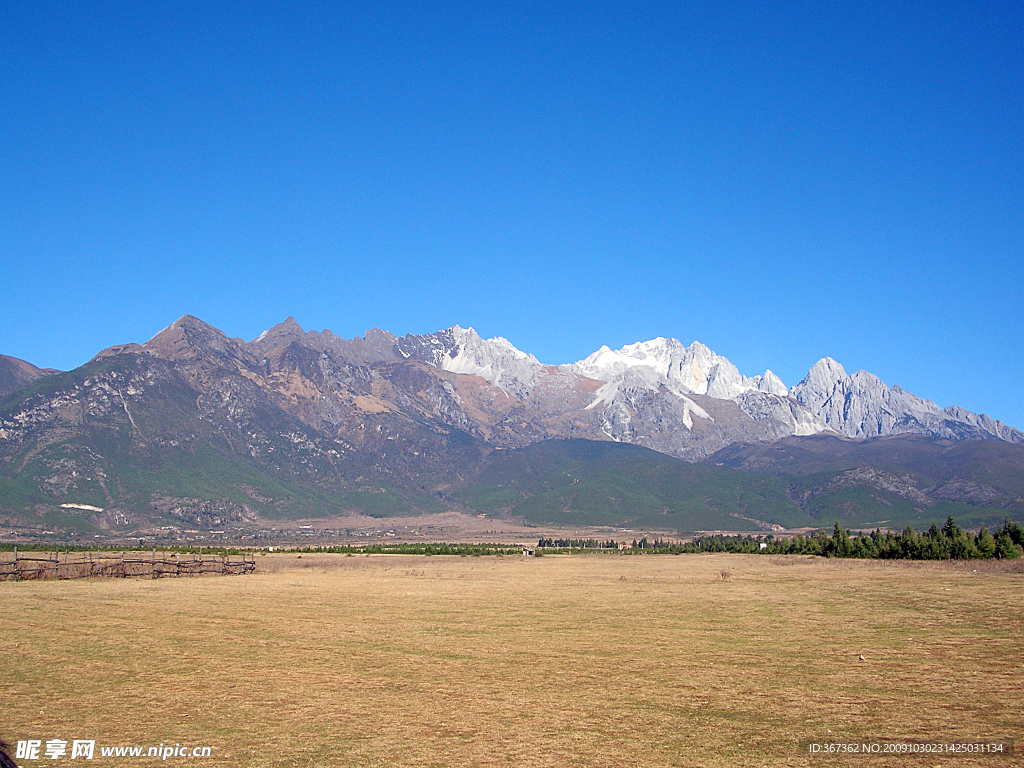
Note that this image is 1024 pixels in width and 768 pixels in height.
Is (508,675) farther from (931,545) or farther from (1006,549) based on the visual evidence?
(931,545)

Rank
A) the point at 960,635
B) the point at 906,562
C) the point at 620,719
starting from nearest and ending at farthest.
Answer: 1. the point at 620,719
2. the point at 960,635
3. the point at 906,562

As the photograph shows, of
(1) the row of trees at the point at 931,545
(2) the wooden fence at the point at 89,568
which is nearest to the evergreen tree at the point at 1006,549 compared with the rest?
(1) the row of trees at the point at 931,545

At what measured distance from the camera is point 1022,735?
21406mm

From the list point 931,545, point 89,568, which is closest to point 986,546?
point 931,545

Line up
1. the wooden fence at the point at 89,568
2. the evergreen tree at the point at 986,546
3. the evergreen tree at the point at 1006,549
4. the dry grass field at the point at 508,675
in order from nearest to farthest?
the dry grass field at the point at 508,675, the wooden fence at the point at 89,568, the evergreen tree at the point at 1006,549, the evergreen tree at the point at 986,546

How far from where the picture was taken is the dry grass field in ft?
68.3

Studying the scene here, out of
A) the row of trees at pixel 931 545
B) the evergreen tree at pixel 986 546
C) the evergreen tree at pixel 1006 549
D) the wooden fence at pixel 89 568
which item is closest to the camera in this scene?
the wooden fence at pixel 89 568

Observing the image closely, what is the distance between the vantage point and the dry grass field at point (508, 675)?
820 inches

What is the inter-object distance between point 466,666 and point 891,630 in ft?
74.4

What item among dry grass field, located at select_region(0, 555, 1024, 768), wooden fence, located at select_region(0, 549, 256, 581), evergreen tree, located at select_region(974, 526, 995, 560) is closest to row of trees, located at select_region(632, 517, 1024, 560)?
evergreen tree, located at select_region(974, 526, 995, 560)

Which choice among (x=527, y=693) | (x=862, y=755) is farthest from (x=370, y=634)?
(x=862, y=755)

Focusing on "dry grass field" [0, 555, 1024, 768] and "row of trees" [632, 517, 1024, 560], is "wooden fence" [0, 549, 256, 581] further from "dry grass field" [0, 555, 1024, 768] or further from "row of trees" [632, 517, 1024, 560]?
"row of trees" [632, 517, 1024, 560]

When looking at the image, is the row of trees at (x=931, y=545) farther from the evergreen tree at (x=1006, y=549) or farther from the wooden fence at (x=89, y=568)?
the wooden fence at (x=89, y=568)

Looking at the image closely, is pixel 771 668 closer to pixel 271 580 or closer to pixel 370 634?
pixel 370 634
